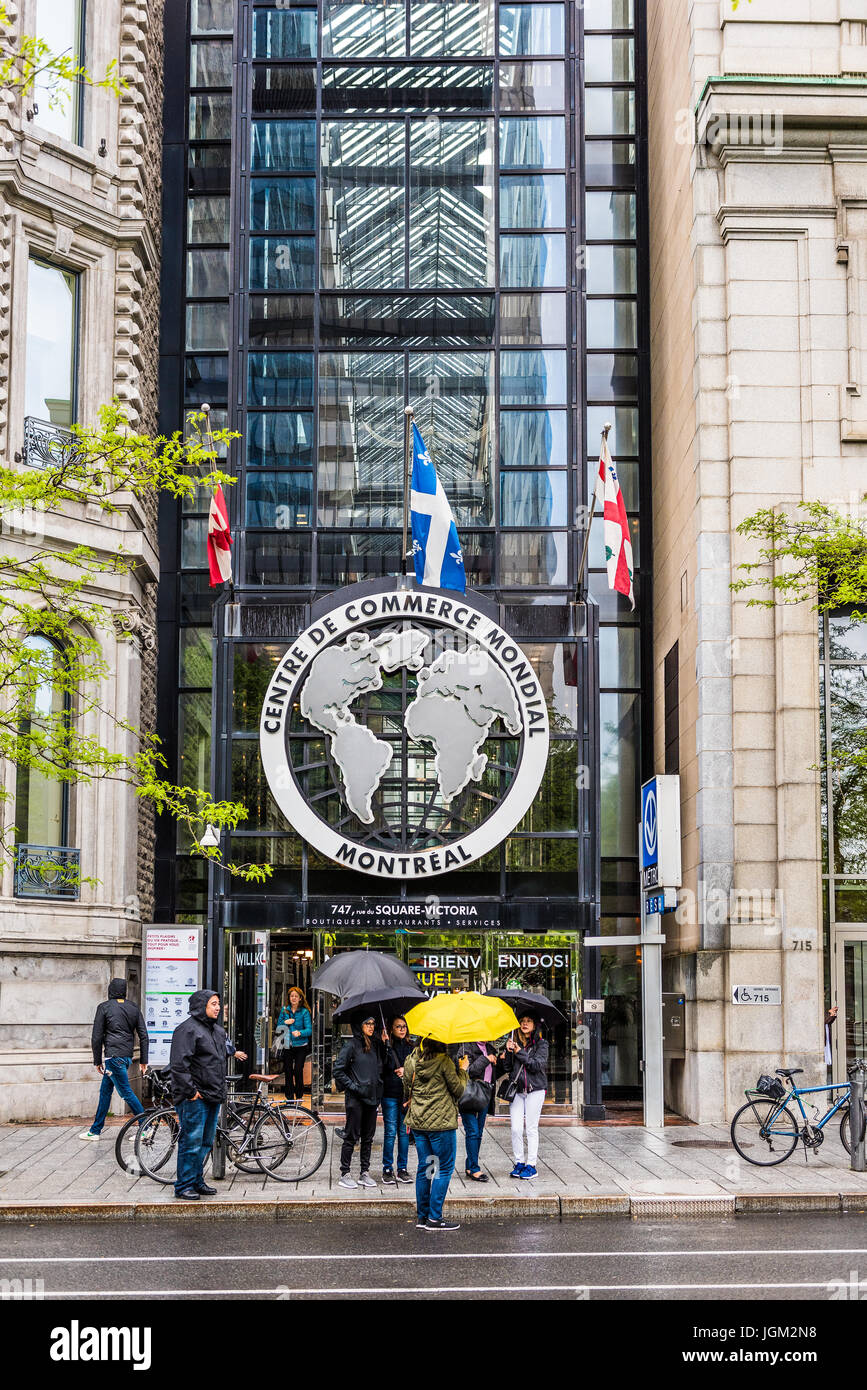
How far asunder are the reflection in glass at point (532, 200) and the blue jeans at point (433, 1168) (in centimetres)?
1697

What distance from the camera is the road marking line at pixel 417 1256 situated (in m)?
11.9

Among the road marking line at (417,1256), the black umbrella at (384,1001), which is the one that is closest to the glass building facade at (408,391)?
the black umbrella at (384,1001)

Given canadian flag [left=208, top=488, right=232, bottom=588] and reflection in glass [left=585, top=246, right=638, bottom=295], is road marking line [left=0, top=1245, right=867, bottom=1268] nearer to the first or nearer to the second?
canadian flag [left=208, top=488, right=232, bottom=588]

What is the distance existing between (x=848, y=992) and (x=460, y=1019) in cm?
1092

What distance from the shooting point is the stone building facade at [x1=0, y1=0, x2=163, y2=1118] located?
22.7 metres

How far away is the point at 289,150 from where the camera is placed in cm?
2616

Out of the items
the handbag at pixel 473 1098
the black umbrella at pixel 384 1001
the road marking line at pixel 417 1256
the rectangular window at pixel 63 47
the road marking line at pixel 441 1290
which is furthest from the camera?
the rectangular window at pixel 63 47

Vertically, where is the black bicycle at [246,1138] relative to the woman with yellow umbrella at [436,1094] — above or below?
below

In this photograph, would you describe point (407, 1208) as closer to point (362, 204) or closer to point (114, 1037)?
point (114, 1037)

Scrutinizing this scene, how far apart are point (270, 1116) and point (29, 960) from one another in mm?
7294

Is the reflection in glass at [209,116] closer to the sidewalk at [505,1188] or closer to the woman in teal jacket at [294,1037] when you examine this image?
the woman in teal jacket at [294,1037]

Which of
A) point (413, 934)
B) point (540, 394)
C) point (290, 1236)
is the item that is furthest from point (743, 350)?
point (290, 1236)

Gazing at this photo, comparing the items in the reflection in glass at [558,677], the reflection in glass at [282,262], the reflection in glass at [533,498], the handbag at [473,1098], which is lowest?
the handbag at [473,1098]

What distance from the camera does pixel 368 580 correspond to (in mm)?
24906
